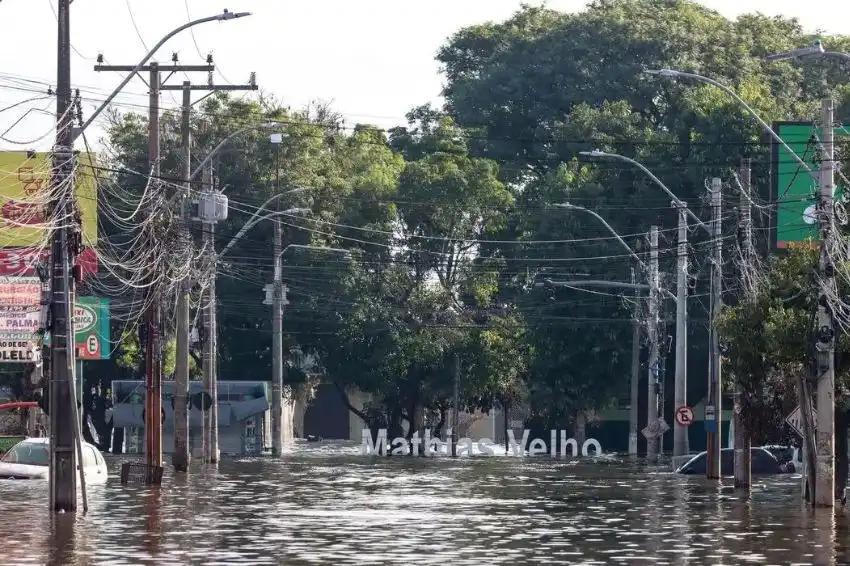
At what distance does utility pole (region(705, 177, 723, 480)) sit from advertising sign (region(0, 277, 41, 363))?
74.1 ft

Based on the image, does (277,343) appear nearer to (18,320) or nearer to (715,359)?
(18,320)

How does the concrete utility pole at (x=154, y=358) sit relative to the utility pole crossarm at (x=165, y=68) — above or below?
→ below

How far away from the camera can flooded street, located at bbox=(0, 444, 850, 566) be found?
2631 centimetres

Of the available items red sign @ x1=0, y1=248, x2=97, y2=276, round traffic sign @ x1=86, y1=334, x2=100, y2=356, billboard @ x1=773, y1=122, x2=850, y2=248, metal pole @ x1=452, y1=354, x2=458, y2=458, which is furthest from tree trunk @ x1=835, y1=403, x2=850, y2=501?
metal pole @ x1=452, y1=354, x2=458, y2=458

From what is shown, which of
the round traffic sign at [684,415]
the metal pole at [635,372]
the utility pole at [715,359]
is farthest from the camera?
the metal pole at [635,372]

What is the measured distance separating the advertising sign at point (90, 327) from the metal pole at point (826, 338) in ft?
122

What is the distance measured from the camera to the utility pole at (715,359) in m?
51.1

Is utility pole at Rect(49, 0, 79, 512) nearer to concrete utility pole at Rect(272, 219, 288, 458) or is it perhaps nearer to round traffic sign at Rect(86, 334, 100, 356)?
round traffic sign at Rect(86, 334, 100, 356)

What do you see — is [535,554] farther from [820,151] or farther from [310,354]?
[310,354]

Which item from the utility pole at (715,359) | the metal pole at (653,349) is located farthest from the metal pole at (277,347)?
the utility pole at (715,359)

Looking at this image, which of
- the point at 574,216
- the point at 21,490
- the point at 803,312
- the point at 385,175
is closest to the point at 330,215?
the point at 385,175

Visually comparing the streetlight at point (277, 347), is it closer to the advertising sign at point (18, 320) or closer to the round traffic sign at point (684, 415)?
the advertising sign at point (18, 320)

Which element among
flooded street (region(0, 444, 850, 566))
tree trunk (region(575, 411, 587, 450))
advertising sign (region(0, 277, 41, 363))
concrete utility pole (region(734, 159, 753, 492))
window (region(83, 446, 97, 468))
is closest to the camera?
flooded street (region(0, 444, 850, 566))

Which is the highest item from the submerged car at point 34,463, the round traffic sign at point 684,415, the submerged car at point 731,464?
the round traffic sign at point 684,415
